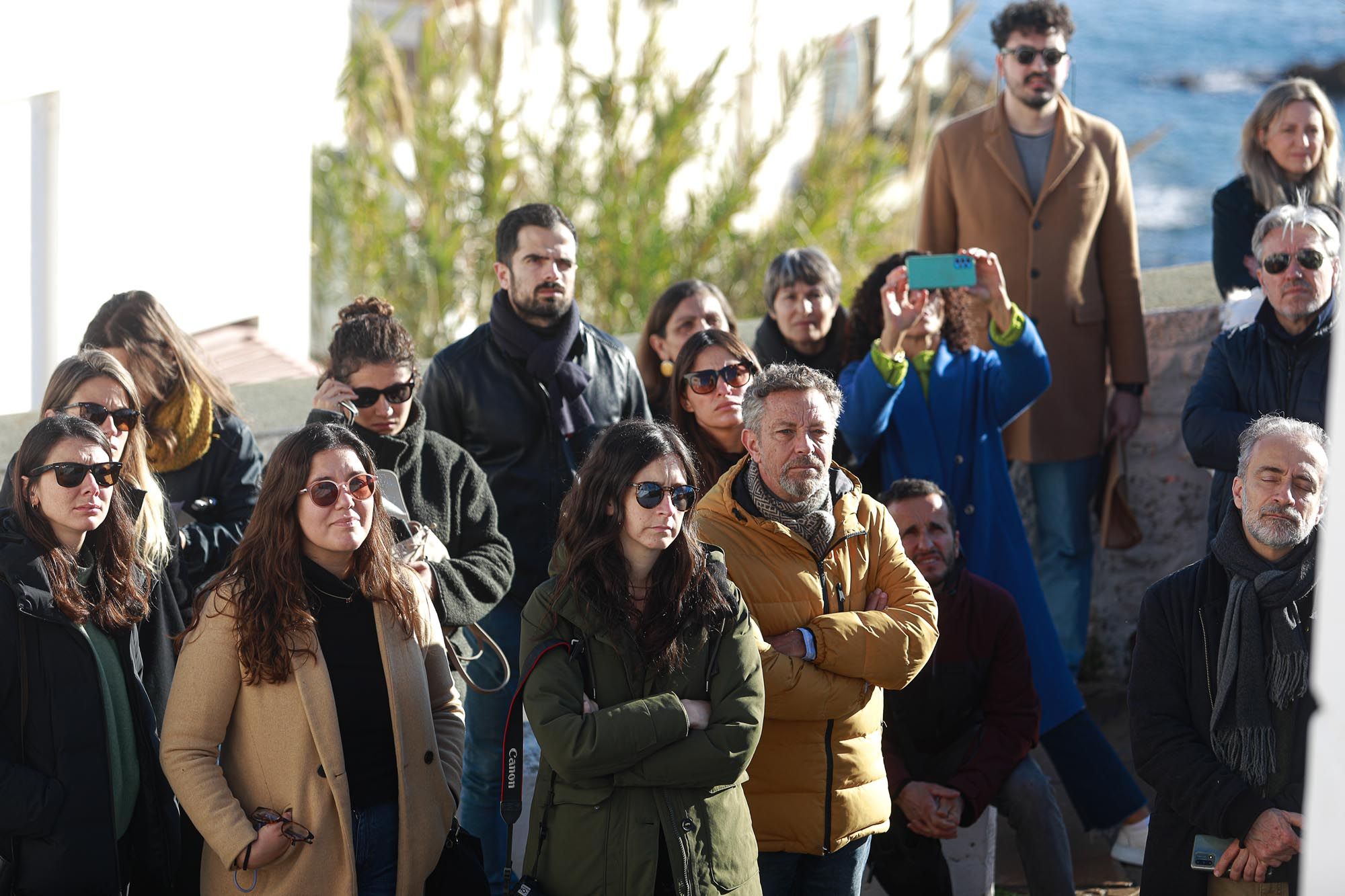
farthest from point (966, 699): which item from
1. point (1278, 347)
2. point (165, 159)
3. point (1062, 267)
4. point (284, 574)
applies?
point (165, 159)

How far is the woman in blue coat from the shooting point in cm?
492

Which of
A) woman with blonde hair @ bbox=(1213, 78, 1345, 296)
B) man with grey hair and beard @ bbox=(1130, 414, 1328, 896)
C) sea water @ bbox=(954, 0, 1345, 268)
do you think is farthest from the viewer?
sea water @ bbox=(954, 0, 1345, 268)

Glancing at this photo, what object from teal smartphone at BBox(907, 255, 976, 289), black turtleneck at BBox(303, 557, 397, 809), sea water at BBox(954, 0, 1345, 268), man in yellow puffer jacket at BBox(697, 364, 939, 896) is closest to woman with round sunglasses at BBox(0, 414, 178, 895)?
black turtleneck at BBox(303, 557, 397, 809)

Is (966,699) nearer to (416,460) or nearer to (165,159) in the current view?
(416,460)

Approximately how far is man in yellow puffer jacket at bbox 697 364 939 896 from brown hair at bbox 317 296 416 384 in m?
0.92

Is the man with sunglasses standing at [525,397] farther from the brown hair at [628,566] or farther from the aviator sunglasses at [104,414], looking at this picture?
the brown hair at [628,566]

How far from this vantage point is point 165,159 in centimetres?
782

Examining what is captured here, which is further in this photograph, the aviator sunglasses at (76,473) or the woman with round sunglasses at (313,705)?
the aviator sunglasses at (76,473)

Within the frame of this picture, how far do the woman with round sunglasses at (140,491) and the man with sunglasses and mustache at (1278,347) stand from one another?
290 centimetres

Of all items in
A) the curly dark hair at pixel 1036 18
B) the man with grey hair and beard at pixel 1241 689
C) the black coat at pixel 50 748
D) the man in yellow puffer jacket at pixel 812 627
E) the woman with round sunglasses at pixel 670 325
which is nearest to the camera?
the black coat at pixel 50 748

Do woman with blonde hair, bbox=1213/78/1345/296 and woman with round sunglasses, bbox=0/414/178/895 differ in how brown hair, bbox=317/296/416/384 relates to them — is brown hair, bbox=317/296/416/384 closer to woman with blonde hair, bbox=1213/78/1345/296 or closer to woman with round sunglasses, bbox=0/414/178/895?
woman with round sunglasses, bbox=0/414/178/895

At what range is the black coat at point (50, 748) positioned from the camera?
11.2 feet

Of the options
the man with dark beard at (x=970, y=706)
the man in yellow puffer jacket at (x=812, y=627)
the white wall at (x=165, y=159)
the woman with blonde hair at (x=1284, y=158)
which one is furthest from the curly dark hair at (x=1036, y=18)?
the white wall at (x=165, y=159)

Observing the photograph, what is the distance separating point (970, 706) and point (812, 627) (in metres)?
0.98
